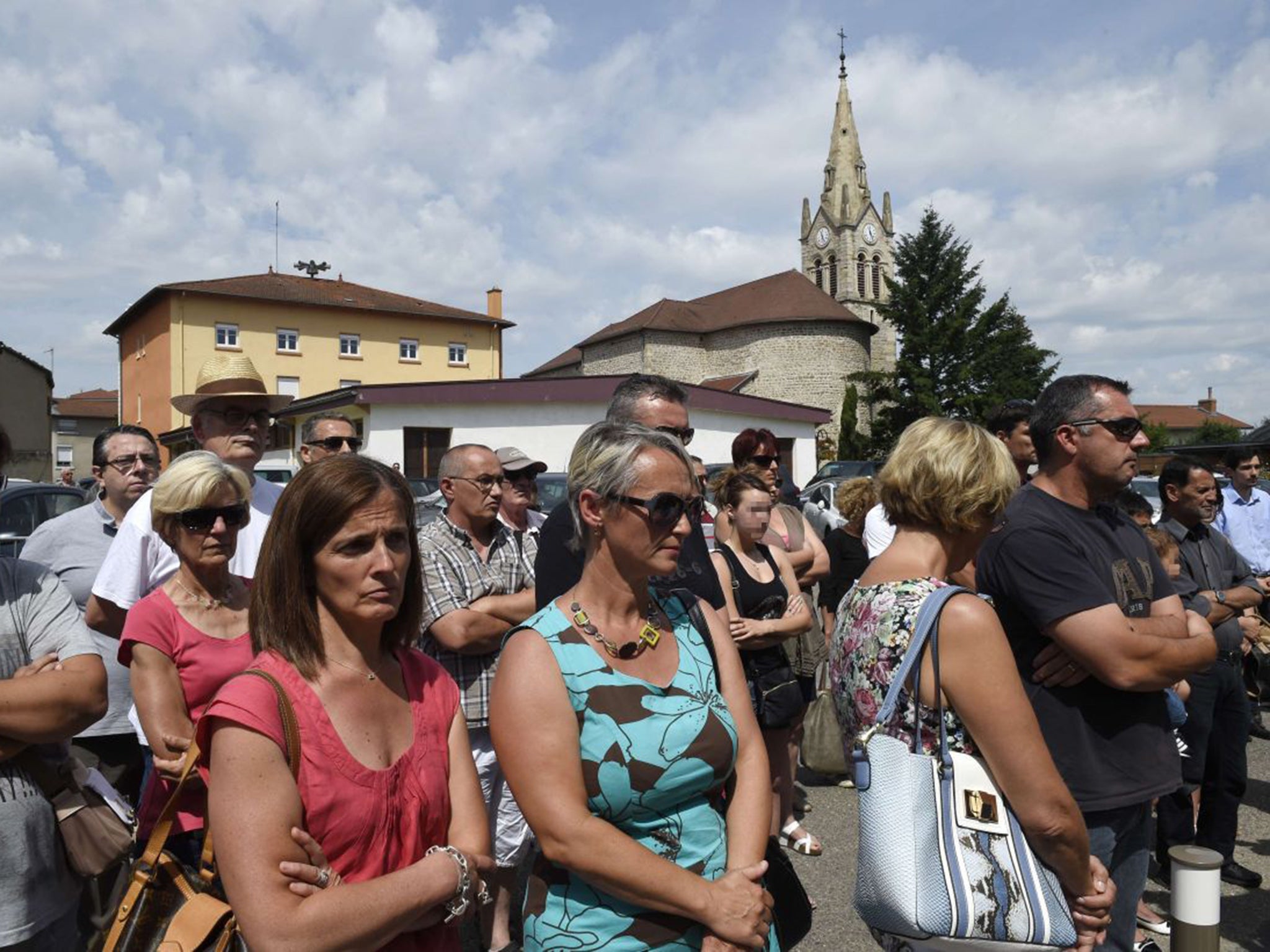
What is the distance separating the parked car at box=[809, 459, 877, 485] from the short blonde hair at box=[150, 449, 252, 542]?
20.2 meters

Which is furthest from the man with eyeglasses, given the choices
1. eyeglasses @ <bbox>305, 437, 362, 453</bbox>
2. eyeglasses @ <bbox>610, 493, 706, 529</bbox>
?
eyeglasses @ <bbox>610, 493, 706, 529</bbox>

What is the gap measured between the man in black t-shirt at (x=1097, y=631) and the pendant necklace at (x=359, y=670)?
1844 mm

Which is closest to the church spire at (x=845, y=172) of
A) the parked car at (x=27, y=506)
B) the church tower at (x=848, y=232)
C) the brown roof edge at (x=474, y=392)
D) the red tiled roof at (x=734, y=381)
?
the church tower at (x=848, y=232)

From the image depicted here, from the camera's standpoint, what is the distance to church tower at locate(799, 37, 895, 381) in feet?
245

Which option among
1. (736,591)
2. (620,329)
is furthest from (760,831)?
(620,329)

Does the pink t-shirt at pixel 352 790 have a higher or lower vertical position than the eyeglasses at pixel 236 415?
lower

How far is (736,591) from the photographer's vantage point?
455 centimetres

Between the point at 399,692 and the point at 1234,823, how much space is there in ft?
14.6

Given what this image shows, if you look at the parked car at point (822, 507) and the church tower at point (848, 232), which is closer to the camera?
the parked car at point (822, 507)

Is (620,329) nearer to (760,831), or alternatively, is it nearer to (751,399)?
(751,399)

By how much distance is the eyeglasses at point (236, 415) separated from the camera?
4.14 m

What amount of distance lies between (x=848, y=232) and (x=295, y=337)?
47.2 metres

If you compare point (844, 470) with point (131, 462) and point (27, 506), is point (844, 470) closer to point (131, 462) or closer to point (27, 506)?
point (27, 506)

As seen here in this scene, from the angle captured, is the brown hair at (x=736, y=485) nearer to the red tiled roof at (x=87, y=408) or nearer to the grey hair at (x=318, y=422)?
the grey hair at (x=318, y=422)
